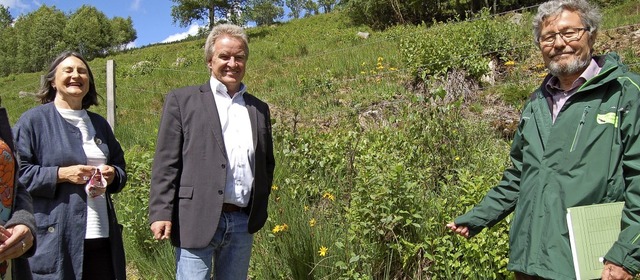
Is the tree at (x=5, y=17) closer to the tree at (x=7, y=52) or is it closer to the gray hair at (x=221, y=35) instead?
the tree at (x=7, y=52)

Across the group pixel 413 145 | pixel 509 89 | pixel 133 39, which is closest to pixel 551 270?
pixel 413 145

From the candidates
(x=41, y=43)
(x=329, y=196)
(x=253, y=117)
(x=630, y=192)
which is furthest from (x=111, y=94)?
(x=41, y=43)

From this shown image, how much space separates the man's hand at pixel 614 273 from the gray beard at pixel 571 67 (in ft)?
2.37

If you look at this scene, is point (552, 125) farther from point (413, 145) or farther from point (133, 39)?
point (133, 39)

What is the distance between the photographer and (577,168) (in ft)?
6.08

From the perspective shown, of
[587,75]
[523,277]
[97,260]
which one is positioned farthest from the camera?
[97,260]

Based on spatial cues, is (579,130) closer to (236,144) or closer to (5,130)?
(236,144)

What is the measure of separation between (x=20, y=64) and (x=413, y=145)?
52.8 m

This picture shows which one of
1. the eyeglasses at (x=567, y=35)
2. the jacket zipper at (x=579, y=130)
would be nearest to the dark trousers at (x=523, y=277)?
the jacket zipper at (x=579, y=130)

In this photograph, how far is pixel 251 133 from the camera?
259 cm

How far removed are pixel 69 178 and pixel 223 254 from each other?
0.87 m

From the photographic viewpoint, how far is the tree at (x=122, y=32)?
175 feet

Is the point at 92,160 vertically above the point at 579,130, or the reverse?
the point at 579,130

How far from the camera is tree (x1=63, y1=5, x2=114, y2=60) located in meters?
46.1
